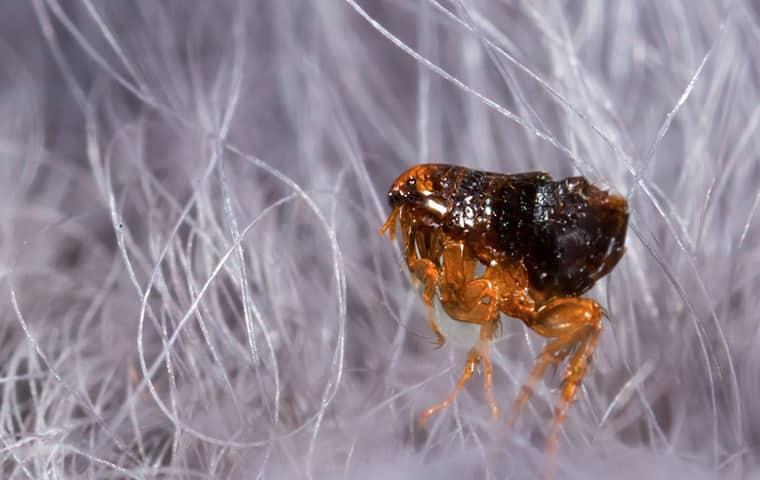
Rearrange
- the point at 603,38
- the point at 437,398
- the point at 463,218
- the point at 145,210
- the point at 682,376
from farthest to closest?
the point at 603,38
the point at 145,210
the point at 682,376
the point at 437,398
the point at 463,218

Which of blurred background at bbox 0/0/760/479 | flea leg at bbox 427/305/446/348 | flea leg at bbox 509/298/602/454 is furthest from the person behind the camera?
blurred background at bbox 0/0/760/479

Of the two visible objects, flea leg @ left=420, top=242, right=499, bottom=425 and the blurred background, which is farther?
the blurred background

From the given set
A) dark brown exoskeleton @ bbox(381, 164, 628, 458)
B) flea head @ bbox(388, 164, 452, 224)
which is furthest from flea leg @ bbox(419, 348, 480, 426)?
flea head @ bbox(388, 164, 452, 224)

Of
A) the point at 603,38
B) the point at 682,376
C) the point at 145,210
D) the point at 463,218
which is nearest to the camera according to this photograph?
the point at 463,218

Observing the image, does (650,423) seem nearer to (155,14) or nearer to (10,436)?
(10,436)

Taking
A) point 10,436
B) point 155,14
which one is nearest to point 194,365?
point 10,436

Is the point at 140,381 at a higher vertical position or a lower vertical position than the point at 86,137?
lower

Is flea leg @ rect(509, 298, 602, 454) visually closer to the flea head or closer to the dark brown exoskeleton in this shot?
the dark brown exoskeleton

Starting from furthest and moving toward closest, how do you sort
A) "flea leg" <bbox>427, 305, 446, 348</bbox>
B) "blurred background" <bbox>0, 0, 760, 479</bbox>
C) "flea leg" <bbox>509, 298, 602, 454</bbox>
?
1. "blurred background" <bbox>0, 0, 760, 479</bbox>
2. "flea leg" <bbox>427, 305, 446, 348</bbox>
3. "flea leg" <bbox>509, 298, 602, 454</bbox>
